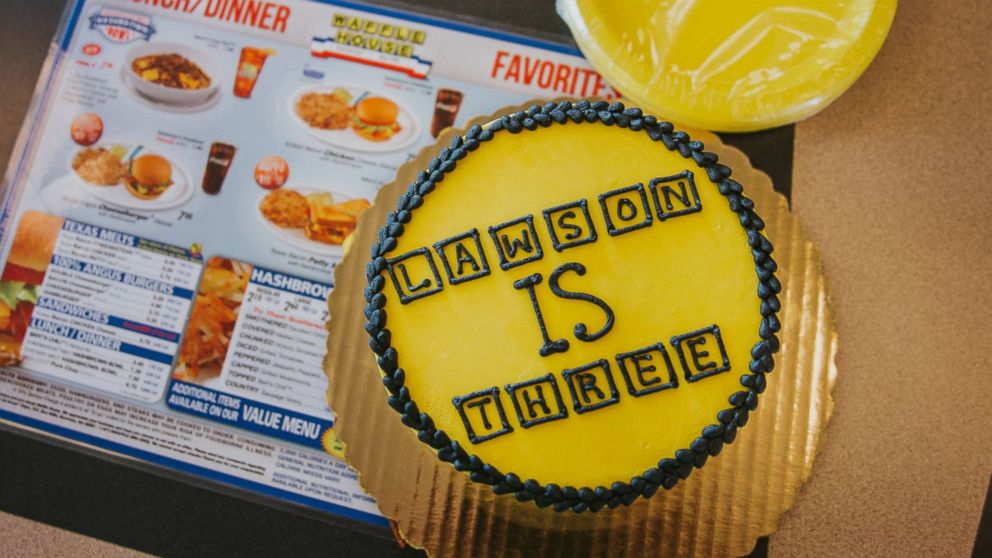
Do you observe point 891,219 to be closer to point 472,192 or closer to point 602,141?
point 602,141

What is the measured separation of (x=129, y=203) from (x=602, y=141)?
4.23 ft

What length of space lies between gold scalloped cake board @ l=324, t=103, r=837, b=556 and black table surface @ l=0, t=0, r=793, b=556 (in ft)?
1.00

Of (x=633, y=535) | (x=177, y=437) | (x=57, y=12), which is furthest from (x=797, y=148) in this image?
(x=57, y=12)

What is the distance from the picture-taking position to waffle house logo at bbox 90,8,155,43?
180 cm

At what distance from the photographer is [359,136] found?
1.71 metres

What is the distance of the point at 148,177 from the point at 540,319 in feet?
3.95

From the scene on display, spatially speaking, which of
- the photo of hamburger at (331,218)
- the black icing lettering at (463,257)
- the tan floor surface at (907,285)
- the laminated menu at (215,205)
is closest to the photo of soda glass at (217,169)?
the laminated menu at (215,205)

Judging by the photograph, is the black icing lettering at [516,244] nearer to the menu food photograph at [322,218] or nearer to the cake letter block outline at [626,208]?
the cake letter block outline at [626,208]

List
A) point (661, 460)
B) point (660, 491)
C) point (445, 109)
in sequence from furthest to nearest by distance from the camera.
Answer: point (445, 109), point (660, 491), point (661, 460)

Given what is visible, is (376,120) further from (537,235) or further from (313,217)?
(537,235)

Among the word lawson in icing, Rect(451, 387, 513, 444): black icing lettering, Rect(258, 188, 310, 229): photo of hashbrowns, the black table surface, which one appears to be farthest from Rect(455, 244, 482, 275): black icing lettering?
the black table surface

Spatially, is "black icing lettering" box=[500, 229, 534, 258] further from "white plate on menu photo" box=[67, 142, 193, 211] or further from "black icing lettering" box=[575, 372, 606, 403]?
"white plate on menu photo" box=[67, 142, 193, 211]

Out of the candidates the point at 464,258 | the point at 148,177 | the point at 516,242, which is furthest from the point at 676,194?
the point at 148,177

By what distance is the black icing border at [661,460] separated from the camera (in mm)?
1170
